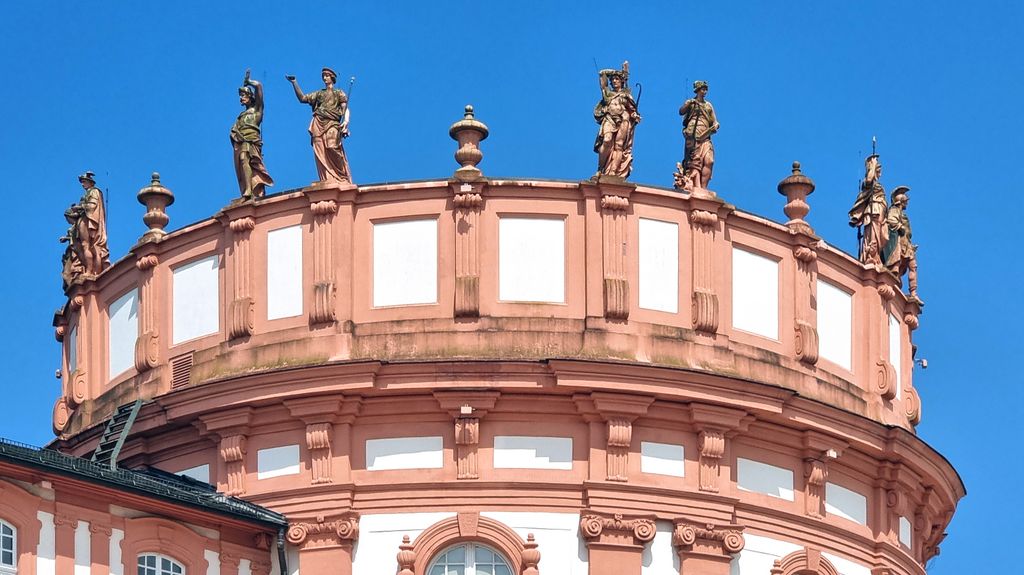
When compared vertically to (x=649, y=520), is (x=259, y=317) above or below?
above

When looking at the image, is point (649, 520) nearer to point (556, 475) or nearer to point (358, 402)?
point (556, 475)

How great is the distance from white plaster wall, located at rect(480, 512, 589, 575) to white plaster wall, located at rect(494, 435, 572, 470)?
2.93ft

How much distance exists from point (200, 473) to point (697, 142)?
1124 cm

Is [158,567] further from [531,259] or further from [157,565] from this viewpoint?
[531,259]

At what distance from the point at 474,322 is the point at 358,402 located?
2557 mm

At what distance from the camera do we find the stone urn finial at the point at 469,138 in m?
54.6

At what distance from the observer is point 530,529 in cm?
5231

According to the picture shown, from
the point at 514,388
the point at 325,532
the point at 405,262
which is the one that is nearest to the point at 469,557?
the point at 325,532

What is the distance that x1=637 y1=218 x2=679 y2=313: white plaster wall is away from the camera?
53969mm

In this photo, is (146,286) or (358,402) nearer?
(358,402)

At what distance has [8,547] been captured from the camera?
157 ft

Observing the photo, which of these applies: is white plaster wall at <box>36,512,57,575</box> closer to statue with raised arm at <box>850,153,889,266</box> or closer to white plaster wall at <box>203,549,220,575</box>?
white plaster wall at <box>203,549,220,575</box>

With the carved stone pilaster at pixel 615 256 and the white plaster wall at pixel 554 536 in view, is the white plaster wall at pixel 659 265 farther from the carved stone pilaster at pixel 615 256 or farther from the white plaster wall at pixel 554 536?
the white plaster wall at pixel 554 536

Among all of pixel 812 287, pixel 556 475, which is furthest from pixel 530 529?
pixel 812 287
